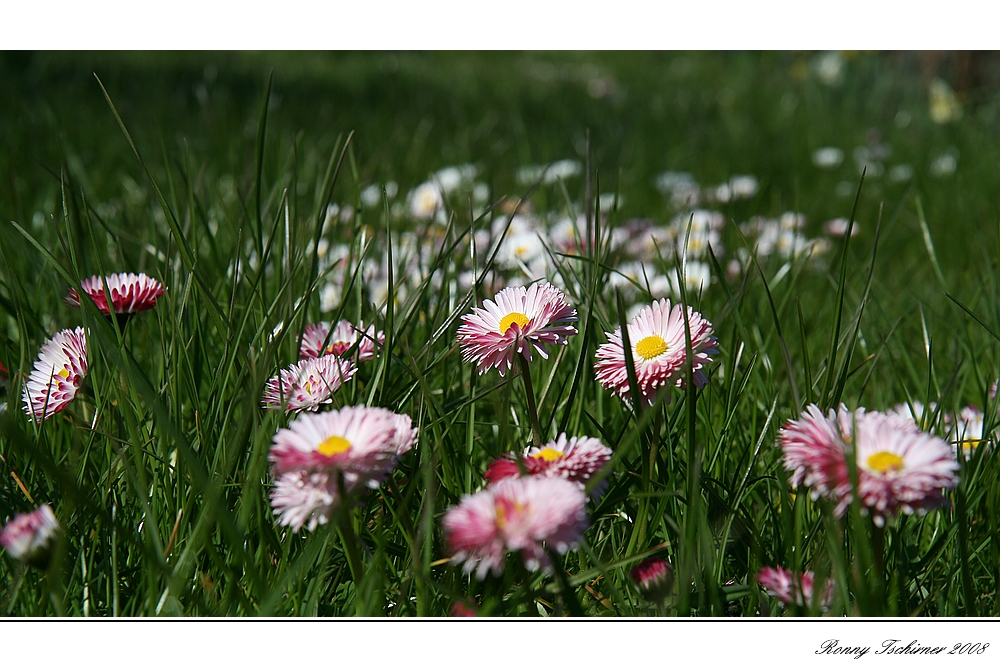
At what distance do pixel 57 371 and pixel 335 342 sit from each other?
0.27 m

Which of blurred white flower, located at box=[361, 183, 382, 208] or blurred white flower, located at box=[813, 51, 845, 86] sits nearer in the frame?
blurred white flower, located at box=[361, 183, 382, 208]

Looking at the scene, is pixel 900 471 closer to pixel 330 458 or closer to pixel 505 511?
pixel 505 511

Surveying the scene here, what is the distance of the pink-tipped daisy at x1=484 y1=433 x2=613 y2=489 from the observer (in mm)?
500

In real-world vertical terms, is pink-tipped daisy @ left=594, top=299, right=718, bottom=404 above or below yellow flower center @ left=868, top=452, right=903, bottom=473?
above

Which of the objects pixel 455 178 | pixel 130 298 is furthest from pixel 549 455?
pixel 455 178

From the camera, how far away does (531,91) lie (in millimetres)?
4059

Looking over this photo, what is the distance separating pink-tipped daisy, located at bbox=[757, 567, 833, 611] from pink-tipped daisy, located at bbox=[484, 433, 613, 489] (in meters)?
0.16

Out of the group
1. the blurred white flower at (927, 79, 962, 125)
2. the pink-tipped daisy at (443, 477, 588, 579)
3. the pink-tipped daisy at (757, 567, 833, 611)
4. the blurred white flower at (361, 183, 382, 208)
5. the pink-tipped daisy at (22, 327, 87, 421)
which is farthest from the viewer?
the blurred white flower at (927, 79, 962, 125)

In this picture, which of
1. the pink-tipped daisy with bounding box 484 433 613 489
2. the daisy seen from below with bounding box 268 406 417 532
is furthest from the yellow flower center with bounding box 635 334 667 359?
the daisy seen from below with bounding box 268 406 417 532

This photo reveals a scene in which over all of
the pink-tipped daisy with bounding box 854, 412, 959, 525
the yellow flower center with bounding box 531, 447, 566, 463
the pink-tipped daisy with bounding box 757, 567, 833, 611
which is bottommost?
the pink-tipped daisy with bounding box 757, 567, 833, 611

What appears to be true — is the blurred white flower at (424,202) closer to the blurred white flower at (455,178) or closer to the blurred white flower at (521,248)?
the blurred white flower at (455,178)

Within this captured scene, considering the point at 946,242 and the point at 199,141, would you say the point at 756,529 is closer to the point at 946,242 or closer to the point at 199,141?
the point at 946,242

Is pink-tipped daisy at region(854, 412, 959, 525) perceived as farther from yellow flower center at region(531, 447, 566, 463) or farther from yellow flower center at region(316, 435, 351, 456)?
yellow flower center at region(316, 435, 351, 456)
